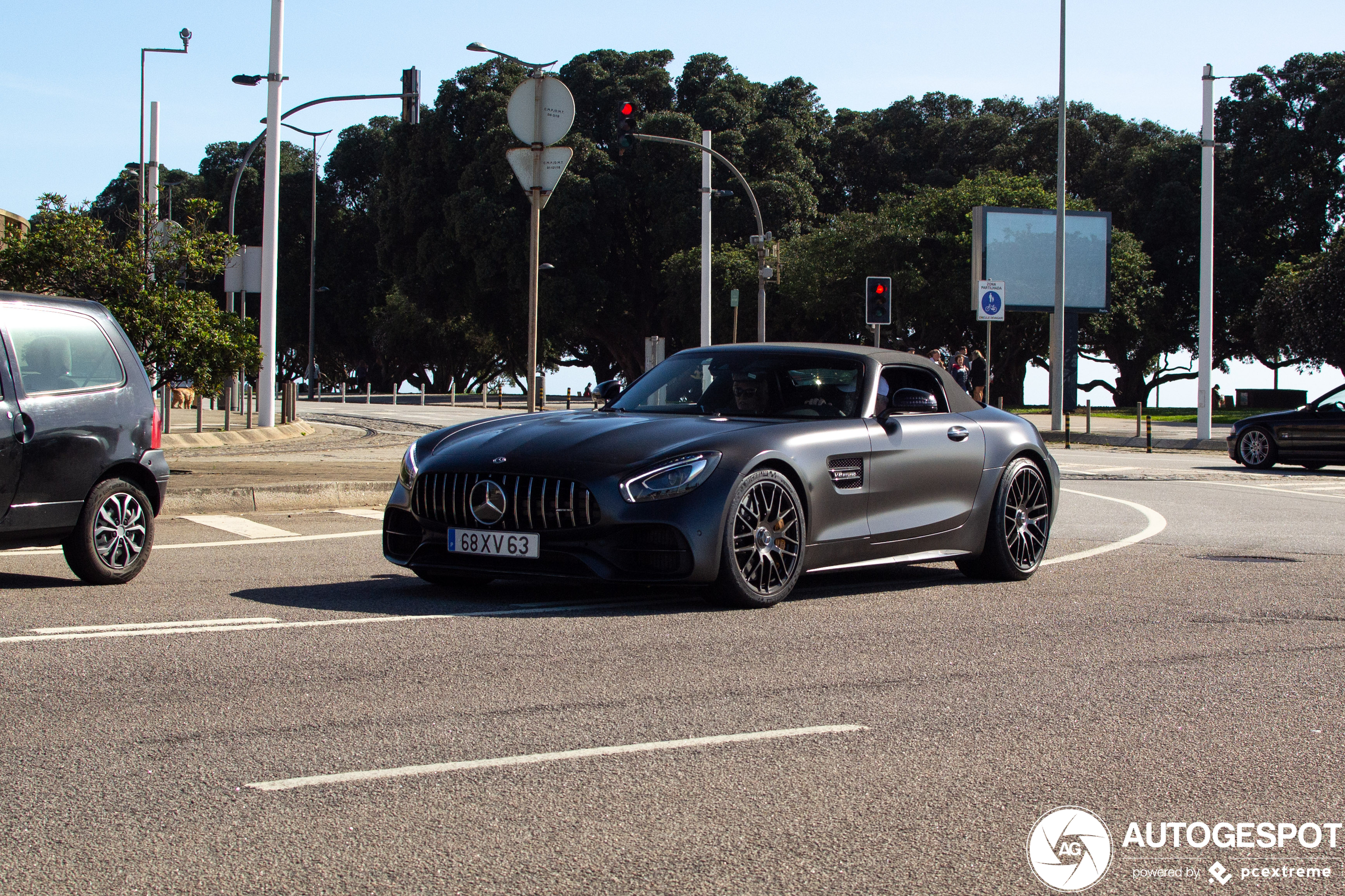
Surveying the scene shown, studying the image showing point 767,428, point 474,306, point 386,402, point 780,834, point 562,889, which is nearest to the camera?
point 562,889

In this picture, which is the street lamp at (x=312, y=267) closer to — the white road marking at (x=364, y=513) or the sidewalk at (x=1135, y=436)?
the sidewalk at (x=1135, y=436)

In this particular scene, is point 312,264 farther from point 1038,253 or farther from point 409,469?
point 409,469

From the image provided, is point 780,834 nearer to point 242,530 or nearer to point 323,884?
point 323,884

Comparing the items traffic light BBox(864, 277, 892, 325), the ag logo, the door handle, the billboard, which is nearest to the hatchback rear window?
the door handle

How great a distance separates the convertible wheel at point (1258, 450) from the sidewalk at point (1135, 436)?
357 cm

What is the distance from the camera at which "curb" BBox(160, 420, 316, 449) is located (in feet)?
70.4

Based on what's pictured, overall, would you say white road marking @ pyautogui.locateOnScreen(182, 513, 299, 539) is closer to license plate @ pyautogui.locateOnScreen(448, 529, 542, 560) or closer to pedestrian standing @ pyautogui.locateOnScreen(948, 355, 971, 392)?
license plate @ pyautogui.locateOnScreen(448, 529, 542, 560)

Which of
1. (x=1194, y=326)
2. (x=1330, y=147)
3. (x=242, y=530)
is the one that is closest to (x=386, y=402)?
(x=1194, y=326)

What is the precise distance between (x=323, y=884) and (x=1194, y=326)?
6617cm

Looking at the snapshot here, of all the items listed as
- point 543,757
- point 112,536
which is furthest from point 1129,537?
point 543,757

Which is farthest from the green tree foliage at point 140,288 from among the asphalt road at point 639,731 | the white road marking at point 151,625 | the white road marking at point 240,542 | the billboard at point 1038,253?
the billboard at point 1038,253

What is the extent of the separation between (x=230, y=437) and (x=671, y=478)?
17173mm

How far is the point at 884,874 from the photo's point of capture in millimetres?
3541

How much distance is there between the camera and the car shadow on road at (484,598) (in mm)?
7539
